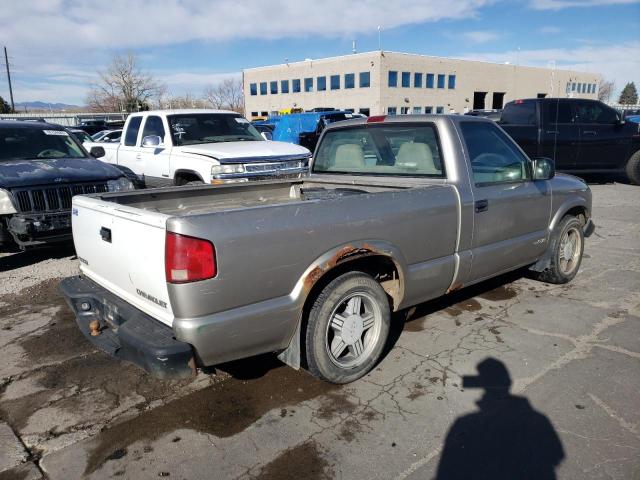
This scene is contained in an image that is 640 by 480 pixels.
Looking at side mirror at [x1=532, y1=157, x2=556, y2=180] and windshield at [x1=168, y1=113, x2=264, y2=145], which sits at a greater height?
windshield at [x1=168, y1=113, x2=264, y2=145]

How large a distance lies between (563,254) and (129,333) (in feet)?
14.8

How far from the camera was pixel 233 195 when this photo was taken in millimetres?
4660

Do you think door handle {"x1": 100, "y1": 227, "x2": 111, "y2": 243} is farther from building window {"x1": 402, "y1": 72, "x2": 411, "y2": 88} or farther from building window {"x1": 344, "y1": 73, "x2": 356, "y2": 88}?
building window {"x1": 402, "y1": 72, "x2": 411, "y2": 88}

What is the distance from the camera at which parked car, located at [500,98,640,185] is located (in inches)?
461

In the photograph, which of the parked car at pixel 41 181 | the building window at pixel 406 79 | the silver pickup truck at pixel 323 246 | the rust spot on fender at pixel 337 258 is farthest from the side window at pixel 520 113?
the building window at pixel 406 79

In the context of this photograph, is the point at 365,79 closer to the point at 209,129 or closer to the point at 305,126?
the point at 305,126

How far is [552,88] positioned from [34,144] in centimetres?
6874

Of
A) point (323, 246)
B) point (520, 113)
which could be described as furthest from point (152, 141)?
point (520, 113)

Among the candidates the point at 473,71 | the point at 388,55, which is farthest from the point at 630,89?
the point at 388,55

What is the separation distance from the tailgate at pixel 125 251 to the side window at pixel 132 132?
19.4ft

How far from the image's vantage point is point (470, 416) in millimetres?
2996

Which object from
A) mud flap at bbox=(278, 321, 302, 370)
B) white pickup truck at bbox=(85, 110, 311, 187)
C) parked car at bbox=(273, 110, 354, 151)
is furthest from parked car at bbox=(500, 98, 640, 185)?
mud flap at bbox=(278, 321, 302, 370)

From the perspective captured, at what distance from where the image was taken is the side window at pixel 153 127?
8.40 m

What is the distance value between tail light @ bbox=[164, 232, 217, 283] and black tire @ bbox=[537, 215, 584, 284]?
12.5 ft
